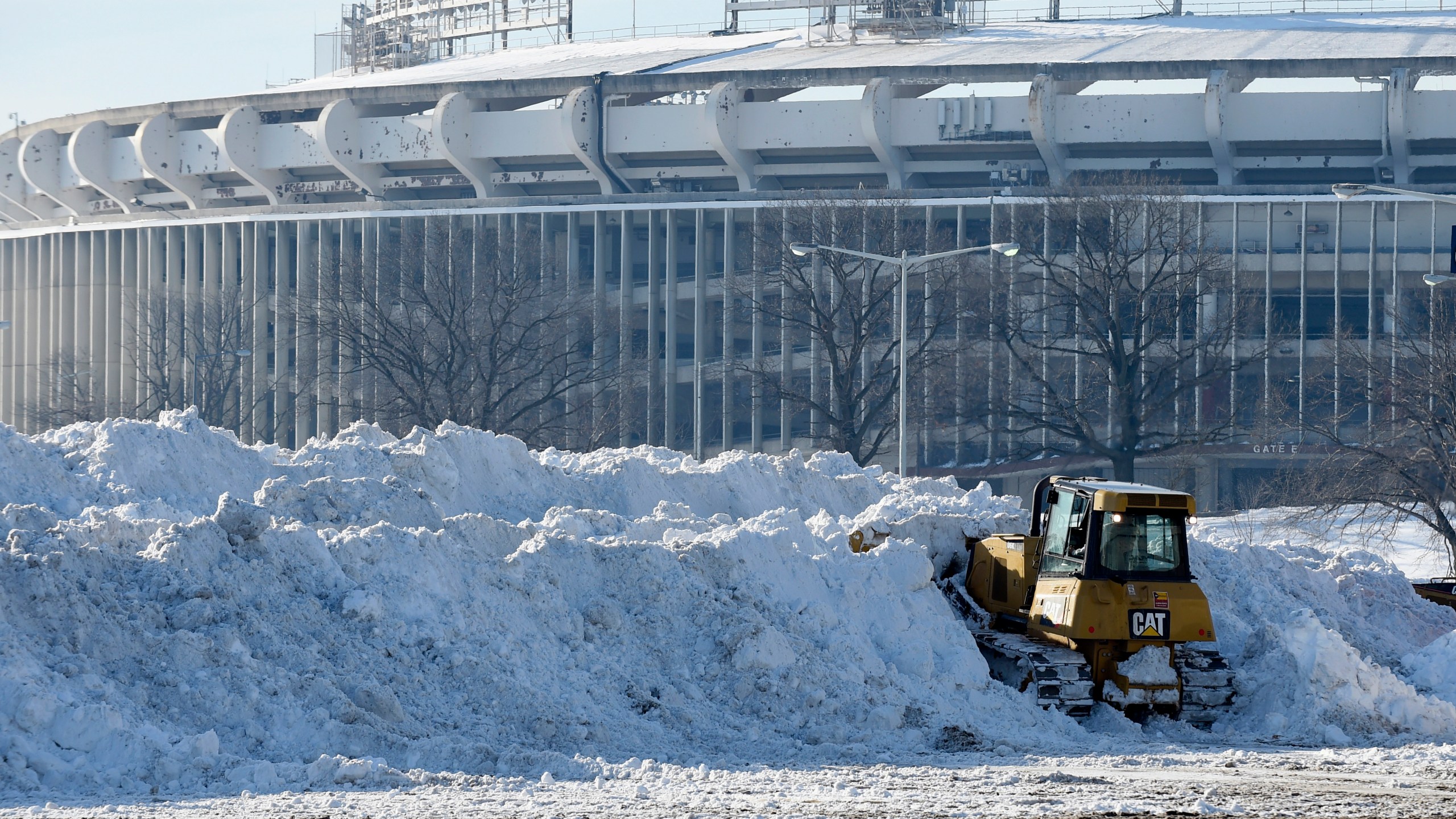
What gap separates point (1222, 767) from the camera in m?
14.4

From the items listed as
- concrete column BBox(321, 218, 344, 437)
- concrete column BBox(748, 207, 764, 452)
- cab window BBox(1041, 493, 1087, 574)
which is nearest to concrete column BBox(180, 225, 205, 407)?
concrete column BBox(321, 218, 344, 437)

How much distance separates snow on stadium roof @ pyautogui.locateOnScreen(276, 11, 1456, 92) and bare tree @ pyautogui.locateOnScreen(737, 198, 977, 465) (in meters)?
10.5

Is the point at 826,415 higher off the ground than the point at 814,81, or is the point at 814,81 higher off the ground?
the point at 814,81

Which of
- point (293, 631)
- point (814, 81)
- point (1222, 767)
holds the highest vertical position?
point (814, 81)

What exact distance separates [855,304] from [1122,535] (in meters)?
29.0

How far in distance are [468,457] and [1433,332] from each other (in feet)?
74.6

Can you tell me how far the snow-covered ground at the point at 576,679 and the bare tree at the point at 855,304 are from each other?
24459mm

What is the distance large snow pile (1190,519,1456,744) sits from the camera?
16.8 metres

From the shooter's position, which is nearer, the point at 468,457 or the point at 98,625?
the point at 98,625

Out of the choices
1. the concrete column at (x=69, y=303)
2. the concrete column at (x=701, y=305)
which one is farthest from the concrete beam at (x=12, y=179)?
the concrete column at (x=701, y=305)

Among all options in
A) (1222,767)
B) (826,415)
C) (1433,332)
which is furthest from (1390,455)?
(1222,767)

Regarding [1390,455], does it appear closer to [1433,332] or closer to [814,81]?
[1433,332]

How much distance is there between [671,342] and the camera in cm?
5994

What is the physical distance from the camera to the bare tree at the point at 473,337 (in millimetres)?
47125
